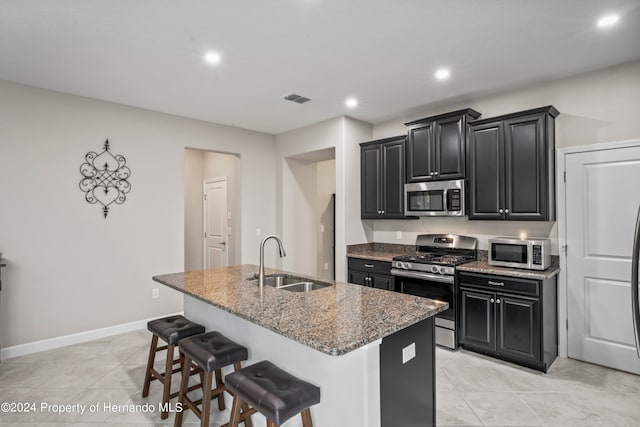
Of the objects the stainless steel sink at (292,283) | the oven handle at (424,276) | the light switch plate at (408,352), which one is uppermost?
the stainless steel sink at (292,283)

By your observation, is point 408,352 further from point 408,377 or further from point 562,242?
point 562,242

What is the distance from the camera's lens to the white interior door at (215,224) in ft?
19.4

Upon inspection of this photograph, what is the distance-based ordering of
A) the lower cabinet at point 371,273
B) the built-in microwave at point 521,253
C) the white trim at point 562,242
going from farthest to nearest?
1. the lower cabinet at point 371,273
2. the white trim at point 562,242
3. the built-in microwave at point 521,253

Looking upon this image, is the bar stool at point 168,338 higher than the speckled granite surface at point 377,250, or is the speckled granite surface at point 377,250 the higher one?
the speckled granite surface at point 377,250

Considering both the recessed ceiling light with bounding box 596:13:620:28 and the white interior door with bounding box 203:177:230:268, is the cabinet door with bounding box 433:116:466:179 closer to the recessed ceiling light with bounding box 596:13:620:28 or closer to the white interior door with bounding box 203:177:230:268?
the recessed ceiling light with bounding box 596:13:620:28

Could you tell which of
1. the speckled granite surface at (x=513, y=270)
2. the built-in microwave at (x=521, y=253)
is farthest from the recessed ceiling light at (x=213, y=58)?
the built-in microwave at (x=521, y=253)

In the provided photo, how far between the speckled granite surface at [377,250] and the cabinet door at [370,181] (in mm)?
475

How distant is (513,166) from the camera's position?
11.0ft

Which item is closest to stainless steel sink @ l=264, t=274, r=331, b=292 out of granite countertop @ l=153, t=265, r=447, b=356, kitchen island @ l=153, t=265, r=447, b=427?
granite countertop @ l=153, t=265, r=447, b=356

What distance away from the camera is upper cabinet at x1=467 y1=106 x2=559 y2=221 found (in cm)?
320

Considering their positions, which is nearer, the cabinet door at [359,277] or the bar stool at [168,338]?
the bar stool at [168,338]

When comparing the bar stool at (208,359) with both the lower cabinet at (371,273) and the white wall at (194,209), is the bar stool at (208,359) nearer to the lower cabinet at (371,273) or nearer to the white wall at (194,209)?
the lower cabinet at (371,273)

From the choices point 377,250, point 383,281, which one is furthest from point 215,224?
point 383,281

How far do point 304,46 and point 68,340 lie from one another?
3958 mm
